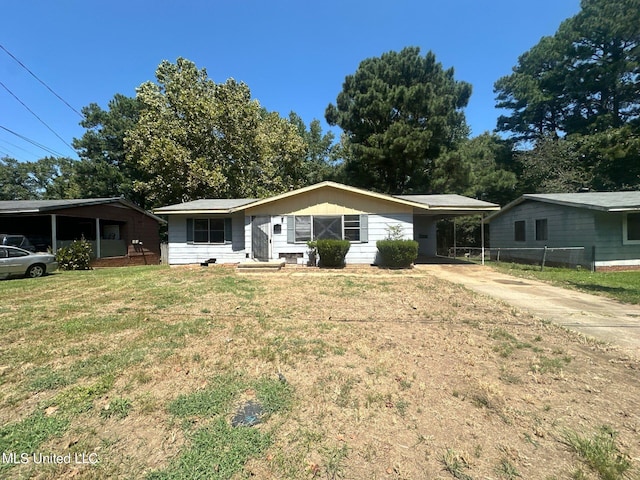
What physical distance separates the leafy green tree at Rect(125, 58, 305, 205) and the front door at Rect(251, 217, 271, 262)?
943cm

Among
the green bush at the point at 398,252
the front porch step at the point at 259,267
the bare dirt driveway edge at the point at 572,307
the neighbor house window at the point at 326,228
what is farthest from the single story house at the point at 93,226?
the bare dirt driveway edge at the point at 572,307

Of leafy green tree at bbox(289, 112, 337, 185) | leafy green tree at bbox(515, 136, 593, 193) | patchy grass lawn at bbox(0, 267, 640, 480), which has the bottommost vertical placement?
patchy grass lawn at bbox(0, 267, 640, 480)

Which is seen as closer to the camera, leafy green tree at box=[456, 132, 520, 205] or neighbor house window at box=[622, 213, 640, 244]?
neighbor house window at box=[622, 213, 640, 244]

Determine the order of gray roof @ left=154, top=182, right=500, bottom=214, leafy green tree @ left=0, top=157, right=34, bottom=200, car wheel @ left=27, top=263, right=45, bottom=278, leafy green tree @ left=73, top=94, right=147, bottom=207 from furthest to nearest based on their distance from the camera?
leafy green tree @ left=0, top=157, right=34, bottom=200
leafy green tree @ left=73, top=94, right=147, bottom=207
gray roof @ left=154, top=182, right=500, bottom=214
car wheel @ left=27, top=263, right=45, bottom=278

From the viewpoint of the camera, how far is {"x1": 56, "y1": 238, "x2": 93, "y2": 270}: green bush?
14.2 metres

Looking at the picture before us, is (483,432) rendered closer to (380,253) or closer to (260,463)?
(260,463)

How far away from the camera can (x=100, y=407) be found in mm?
2842

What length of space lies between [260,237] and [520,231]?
12.8 metres

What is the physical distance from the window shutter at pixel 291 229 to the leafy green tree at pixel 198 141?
33.6 feet

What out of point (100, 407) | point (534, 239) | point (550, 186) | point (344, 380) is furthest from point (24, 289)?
point (550, 186)

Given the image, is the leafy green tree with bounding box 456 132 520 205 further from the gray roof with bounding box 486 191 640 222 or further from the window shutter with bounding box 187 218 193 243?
the window shutter with bounding box 187 218 193 243

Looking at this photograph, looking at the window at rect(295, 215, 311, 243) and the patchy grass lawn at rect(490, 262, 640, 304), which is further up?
the window at rect(295, 215, 311, 243)

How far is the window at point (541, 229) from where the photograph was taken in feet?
47.9

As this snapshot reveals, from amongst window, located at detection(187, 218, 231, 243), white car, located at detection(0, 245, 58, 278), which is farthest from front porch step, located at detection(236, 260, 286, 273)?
white car, located at detection(0, 245, 58, 278)
